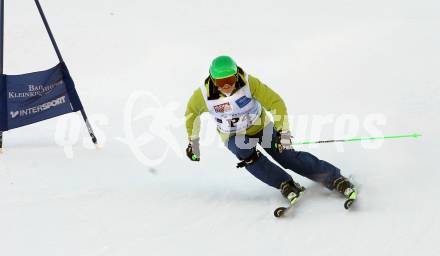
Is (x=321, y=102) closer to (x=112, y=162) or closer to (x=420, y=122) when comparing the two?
(x=420, y=122)

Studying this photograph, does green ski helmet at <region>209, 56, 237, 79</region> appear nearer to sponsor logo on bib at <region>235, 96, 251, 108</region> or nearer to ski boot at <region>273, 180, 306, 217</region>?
sponsor logo on bib at <region>235, 96, 251, 108</region>

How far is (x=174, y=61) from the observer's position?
11133mm

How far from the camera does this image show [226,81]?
437 centimetres

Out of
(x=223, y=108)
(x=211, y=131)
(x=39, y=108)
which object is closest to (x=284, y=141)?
(x=223, y=108)

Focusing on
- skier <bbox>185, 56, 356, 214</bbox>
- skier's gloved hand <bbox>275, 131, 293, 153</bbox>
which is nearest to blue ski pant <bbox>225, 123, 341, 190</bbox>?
skier <bbox>185, 56, 356, 214</bbox>

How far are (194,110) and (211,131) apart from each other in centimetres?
330

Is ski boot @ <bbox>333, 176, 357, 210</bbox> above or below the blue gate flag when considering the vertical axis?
below

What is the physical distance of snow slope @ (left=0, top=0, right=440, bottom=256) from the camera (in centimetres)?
392

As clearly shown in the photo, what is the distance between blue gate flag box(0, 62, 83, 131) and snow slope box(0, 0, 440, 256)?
1.50 feet

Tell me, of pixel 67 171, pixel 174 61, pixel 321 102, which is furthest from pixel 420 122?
pixel 174 61

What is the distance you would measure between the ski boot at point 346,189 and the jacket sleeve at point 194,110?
144 cm

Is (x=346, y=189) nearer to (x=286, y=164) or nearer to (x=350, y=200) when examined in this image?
(x=350, y=200)

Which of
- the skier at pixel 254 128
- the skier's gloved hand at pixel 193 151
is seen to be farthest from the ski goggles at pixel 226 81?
the skier's gloved hand at pixel 193 151

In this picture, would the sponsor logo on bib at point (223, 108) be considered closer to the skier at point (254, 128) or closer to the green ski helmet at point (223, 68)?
the skier at point (254, 128)
